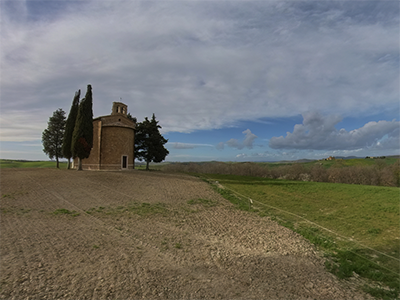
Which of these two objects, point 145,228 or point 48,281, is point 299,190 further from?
point 48,281

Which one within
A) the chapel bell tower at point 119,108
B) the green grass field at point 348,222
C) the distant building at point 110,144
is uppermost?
the chapel bell tower at point 119,108

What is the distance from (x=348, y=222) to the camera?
10586 millimetres

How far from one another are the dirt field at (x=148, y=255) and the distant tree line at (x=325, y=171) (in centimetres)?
2708

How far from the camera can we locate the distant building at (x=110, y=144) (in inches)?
1018

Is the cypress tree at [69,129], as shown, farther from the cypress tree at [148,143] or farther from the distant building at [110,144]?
the cypress tree at [148,143]

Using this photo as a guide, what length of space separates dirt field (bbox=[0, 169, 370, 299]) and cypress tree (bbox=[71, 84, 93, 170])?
1151 centimetres

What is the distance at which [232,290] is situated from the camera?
178 inches

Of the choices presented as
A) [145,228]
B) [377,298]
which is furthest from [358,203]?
[145,228]

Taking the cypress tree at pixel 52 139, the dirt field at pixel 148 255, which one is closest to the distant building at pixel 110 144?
the cypress tree at pixel 52 139

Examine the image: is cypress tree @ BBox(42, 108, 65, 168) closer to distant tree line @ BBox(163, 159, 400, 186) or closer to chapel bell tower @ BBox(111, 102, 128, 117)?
chapel bell tower @ BBox(111, 102, 128, 117)

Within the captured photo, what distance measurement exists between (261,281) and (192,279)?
5.19ft

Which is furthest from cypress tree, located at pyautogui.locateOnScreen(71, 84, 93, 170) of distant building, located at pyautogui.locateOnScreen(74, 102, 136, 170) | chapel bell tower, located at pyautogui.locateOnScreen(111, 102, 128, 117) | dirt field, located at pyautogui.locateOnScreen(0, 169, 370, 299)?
dirt field, located at pyautogui.locateOnScreen(0, 169, 370, 299)

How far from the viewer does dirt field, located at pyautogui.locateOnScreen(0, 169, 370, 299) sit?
4375 mm

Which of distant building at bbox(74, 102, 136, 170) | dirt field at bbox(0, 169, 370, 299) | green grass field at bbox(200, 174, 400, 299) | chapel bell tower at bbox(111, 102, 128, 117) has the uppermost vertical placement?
chapel bell tower at bbox(111, 102, 128, 117)
